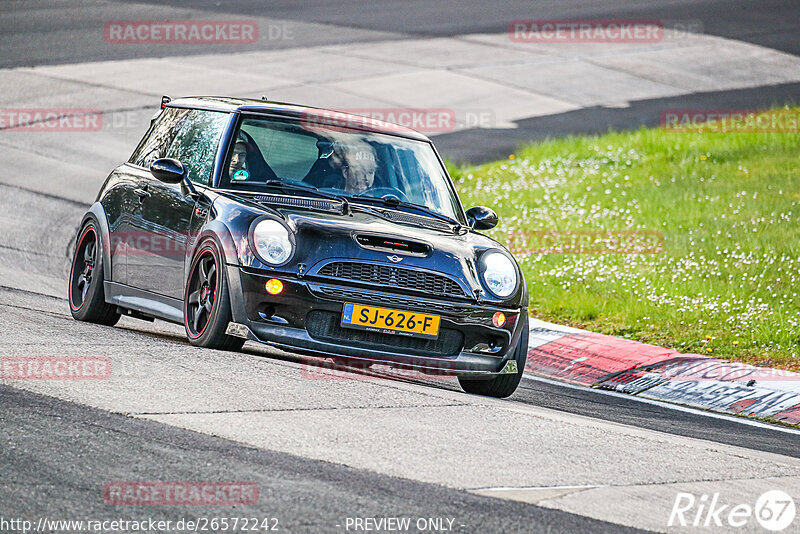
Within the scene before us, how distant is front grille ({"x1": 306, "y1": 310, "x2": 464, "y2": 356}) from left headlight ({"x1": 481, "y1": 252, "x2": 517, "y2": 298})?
0.39 metres

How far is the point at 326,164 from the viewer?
8234mm

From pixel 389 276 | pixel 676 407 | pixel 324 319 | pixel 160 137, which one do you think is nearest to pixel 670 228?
pixel 676 407

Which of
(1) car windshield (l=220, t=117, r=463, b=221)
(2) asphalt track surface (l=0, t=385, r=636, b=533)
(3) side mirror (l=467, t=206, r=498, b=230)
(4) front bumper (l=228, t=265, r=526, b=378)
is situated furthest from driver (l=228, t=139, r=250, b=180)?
(2) asphalt track surface (l=0, t=385, r=636, b=533)

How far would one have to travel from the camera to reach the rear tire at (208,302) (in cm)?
738

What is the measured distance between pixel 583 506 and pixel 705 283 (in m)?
7.57

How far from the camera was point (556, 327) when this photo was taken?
11.0m

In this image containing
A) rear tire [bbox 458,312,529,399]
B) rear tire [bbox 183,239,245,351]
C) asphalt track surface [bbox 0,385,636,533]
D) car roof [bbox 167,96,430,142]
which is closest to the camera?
asphalt track surface [bbox 0,385,636,533]

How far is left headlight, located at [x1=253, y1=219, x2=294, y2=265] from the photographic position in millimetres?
7254

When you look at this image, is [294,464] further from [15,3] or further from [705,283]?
[15,3]

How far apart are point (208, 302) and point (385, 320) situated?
43.1 inches

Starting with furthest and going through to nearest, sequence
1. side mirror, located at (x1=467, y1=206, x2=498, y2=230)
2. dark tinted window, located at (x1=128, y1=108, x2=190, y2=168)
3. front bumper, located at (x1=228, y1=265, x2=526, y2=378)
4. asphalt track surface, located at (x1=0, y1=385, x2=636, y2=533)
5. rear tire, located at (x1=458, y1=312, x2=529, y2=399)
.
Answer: dark tinted window, located at (x1=128, y1=108, x2=190, y2=168) → side mirror, located at (x1=467, y1=206, x2=498, y2=230) → rear tire, located at (x1=458, y1=312, x2=529, y2=399) → front bumper, located at (x1=228, y1=265, x2=526, y2=378) → asphalt track surface, located at (x1=0, y1=385, x2=636, y2=533)

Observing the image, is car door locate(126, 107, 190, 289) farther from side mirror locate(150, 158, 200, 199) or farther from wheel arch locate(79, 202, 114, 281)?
side mirror locate(150, 158, 200, 199)

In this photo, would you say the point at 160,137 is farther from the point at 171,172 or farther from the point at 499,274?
the point at 499,274

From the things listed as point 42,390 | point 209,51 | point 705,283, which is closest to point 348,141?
point 42,390
